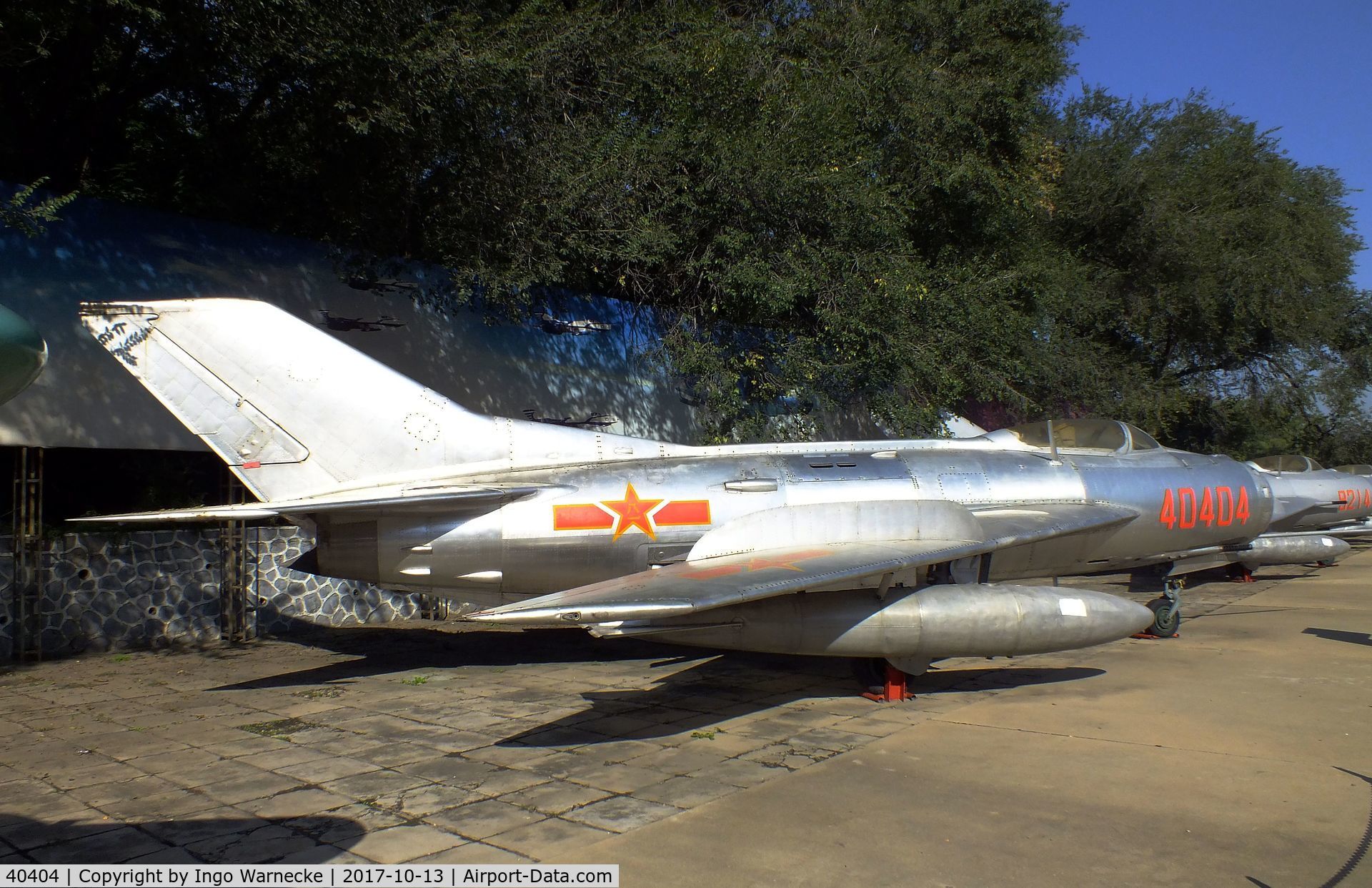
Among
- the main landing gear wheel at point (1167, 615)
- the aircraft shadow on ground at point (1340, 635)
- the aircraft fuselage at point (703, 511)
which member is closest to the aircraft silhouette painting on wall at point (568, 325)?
the aircraft fuselage at point (703, 511)

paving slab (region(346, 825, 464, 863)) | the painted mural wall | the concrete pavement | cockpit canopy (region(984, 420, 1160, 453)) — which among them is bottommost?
the concrete pavement

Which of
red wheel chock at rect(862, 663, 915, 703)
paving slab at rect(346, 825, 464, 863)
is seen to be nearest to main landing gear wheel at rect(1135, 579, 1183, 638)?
red wheel chock at rect(862, 663, 915, 703)

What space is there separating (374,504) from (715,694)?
3600 millimetres

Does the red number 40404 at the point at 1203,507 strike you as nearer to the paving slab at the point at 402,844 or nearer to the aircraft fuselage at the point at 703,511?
the aircraft fuselage at the point at 703,511

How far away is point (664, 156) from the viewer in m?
14.6

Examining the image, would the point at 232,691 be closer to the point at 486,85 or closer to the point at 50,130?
the point at 486,85

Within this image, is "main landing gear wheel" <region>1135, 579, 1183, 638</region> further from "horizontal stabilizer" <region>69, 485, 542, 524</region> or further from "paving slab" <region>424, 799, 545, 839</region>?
"paving slab" <region>424, 799, 545, 839</region>

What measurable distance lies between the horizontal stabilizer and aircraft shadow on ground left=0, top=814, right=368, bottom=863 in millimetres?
3032

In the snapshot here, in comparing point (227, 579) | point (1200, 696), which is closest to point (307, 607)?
Result: point (227, 579)

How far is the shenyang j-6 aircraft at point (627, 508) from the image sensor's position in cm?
792

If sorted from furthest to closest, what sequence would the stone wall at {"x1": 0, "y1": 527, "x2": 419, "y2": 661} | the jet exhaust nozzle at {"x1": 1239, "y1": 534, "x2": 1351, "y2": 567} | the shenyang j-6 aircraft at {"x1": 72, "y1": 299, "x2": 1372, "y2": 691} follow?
1. the jet exhaust nozzle at {"x1": 1239, "y1": 534, "x2": 1351, "y2": 567}
2. the stone wall at {"x1": 0, "y1": 527, "x2": 419, "y2": 661}
3. the shenyang j-6 aircraft at {"x1": 72, "y1": 299, "x2": 1372, "y2": 691}

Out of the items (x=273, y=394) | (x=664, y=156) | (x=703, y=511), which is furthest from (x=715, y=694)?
(x=664, y=156)

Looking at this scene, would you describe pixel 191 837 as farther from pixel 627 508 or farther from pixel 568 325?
pixel 568 325

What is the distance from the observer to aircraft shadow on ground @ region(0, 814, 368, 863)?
470cm
